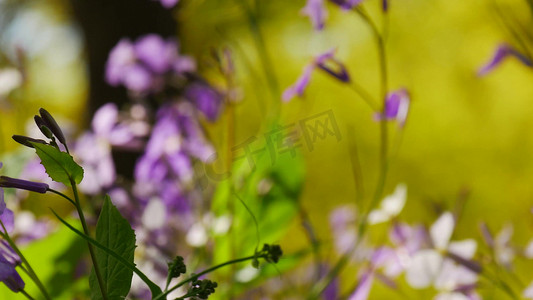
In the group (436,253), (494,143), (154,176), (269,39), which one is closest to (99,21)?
(154,176)

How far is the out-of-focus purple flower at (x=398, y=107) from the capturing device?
354mm

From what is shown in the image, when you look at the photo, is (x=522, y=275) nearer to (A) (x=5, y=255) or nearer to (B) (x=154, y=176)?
(B) (x=154, y=176)

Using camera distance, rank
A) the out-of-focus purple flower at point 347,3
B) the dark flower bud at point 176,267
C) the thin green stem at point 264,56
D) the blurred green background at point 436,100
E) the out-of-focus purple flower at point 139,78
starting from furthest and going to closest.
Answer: the blurred green background at point 436,100 < the out-of-focus purple flower at point 139,78 < the thin green stem at point 264,56 < the out-of-focus purple flower at point 347,3 < the dark flower bud at point 176,267

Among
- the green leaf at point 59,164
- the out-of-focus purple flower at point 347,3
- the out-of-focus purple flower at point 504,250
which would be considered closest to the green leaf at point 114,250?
the green leaf at point 59,164

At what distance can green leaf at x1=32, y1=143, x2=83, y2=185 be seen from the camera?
174 millimetres

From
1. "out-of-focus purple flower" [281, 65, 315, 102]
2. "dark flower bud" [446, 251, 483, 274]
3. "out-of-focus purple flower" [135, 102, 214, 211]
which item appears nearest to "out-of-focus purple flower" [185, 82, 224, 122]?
"out-of-focus purple flower" [135, 102, 214, 211]

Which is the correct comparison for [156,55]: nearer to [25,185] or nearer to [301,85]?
[301,85]

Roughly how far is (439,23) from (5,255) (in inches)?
82.0

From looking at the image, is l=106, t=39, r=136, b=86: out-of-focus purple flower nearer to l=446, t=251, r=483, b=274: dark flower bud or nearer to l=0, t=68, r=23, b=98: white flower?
l=0, t=68, r=23, b=98: white flower

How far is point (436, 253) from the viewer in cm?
34

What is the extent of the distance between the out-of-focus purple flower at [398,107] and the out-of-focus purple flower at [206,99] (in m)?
0.14

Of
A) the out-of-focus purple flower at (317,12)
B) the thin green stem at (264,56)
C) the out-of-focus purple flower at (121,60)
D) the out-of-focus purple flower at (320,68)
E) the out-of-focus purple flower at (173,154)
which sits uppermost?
the out-of-focus purple flower at (121,60)

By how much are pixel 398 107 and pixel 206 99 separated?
160 millimetres

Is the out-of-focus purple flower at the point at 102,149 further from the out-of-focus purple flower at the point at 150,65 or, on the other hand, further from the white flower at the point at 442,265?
the white flower at the point at 442,265
